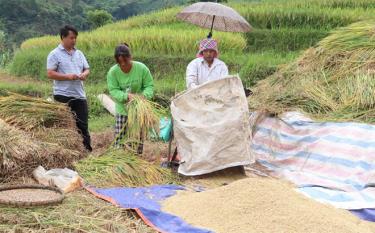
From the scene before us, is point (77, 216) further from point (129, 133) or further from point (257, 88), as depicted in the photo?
point (257, 88)

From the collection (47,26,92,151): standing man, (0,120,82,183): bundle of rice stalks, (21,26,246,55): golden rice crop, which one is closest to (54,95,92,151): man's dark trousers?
(47,26,92,151): standing man

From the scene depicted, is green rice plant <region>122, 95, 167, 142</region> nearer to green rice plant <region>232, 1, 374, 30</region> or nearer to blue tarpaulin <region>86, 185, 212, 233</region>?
blue tarpaulin <region>86, 185, 212, 233</region>

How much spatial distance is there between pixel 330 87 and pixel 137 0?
38.5 metres

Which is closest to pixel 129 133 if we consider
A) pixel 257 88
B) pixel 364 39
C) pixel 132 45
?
pixel 257 88

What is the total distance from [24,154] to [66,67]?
129cm

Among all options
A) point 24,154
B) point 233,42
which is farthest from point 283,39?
point 24,154

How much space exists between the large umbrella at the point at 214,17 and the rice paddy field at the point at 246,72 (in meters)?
0.73

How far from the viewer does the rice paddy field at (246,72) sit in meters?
3.51

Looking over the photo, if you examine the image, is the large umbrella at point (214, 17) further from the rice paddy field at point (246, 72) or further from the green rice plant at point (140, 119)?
the green rice plant at point (140, 119)

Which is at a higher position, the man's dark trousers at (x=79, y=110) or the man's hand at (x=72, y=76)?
the man's hand at (x=72, y=76)

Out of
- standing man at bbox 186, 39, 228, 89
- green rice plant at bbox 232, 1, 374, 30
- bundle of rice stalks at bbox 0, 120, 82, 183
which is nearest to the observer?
bundle of rice stalks at bbox 0, 120, 82, 183

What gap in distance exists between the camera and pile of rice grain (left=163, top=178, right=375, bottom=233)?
10.6 feet

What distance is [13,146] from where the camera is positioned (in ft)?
13.9

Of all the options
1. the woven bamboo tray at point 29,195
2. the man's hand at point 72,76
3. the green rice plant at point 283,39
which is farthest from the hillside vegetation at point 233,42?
the woven bamboo tray at point 29,195
